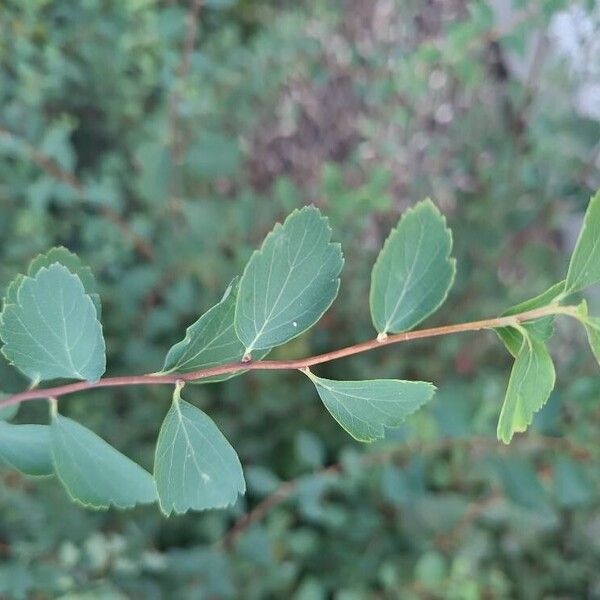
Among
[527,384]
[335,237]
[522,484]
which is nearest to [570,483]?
[522,484]

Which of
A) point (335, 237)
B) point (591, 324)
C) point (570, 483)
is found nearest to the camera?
point (591, 324)

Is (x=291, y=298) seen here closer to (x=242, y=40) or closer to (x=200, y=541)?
(x=200, y=541)

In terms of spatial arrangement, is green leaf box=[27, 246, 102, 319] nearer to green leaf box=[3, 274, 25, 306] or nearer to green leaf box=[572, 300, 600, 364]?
green leaf box=[3, 274, 25, 306]

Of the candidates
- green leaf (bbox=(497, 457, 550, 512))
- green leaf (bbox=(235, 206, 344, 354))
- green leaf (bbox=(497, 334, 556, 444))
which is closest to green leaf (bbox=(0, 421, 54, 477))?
green leaf (bbox=(235, 206, 344, 354))

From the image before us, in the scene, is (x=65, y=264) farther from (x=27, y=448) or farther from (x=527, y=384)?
(x=527, y=384)

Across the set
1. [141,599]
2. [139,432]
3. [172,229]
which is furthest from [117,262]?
[141,599]

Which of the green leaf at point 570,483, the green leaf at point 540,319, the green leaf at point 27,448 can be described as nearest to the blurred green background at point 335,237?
the green leaf at point 570,483
